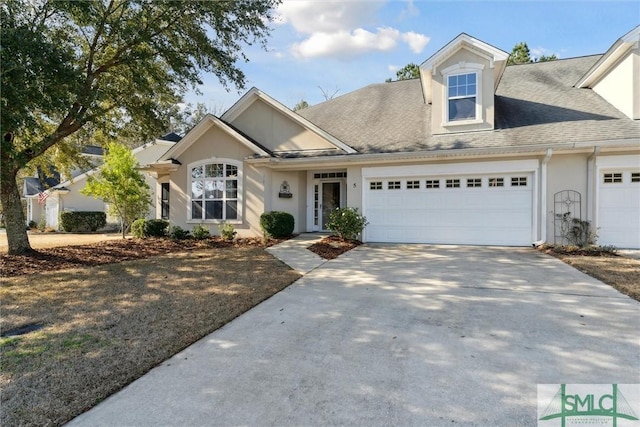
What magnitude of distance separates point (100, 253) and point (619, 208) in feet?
50.1

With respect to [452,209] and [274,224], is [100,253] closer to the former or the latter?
[274,224]

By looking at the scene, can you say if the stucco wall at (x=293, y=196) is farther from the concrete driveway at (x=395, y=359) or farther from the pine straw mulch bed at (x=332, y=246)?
the concrete driveway at (x=395, y=359)

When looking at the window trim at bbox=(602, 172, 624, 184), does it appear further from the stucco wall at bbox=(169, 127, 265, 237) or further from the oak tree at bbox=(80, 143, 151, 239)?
the oak tree at bbox=(80, 143, 151, 239)

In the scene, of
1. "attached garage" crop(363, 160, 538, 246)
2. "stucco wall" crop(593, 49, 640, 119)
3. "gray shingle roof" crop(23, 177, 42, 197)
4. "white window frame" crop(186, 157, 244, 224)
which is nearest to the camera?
"stucco wall" crop(593, 49, 640, 119)

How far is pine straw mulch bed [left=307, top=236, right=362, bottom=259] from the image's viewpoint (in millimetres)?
9727

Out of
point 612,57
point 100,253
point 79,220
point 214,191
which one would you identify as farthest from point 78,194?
point 612,57

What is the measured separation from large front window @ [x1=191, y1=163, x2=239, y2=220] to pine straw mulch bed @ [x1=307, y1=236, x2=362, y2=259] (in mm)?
4028

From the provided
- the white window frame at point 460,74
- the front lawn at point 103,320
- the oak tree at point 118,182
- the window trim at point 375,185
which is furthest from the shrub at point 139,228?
the white window frame at point 460,74

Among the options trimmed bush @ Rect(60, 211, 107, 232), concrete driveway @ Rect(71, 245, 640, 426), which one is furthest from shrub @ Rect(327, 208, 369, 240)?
trimmed bush @ Rect(60, 211, 107, 232)

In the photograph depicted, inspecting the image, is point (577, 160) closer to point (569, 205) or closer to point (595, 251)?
point (569, 205)

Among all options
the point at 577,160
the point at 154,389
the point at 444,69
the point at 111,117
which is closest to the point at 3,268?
the point at 111,117

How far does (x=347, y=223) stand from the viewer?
11.5 m

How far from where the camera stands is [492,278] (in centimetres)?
687

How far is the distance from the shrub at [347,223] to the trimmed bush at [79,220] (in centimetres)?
1649
